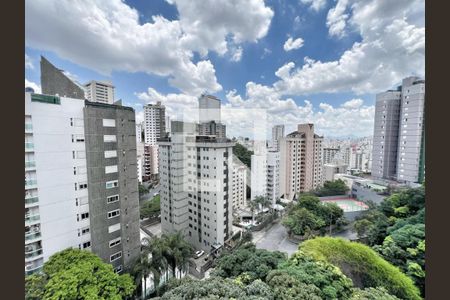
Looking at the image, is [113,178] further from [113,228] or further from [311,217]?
[311,217]

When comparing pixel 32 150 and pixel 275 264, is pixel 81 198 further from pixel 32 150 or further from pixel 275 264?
pixel 275 264

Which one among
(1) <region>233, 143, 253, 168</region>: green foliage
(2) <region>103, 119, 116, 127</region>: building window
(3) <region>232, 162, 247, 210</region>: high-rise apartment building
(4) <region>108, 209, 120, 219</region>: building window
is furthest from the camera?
(1) <region>233, 143, 253, 168</region>: green foliage

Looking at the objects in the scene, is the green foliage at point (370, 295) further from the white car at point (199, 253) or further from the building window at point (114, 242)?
the white car at point (199, 253)

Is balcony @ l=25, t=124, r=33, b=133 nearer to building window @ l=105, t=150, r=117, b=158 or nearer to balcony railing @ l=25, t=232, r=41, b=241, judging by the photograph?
building window @ l=105, t=150, r=117, b=158

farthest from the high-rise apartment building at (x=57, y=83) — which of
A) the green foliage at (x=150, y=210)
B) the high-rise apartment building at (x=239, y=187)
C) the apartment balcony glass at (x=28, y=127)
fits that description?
the high-rise apartment building at (x=239, y=187)

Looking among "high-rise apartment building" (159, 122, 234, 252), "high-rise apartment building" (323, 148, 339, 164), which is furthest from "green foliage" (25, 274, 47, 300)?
"high-rise apartment building" (323, 148, 339, 164)

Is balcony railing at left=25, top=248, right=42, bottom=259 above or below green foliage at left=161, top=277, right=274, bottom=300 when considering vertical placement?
below

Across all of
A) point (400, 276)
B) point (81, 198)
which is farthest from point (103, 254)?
point (400, 276)

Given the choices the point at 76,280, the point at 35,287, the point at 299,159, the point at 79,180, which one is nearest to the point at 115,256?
the point at 35,287
